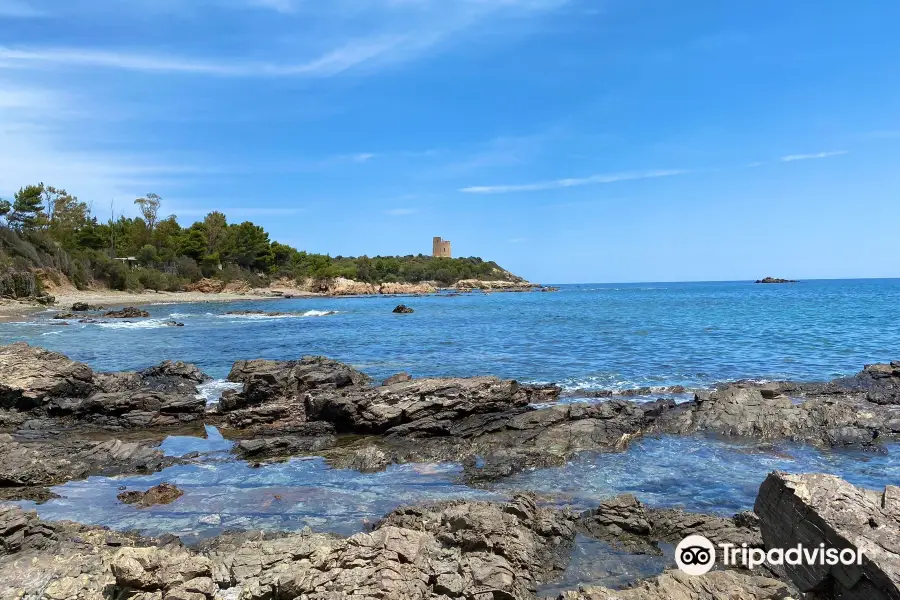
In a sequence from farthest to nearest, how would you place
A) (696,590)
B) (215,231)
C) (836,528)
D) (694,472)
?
(215,231)
(694,472)
(696,590)
(836,528)

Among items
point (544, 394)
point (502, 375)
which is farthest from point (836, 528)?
point (502, 375)

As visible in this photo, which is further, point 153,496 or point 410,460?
point 410,460

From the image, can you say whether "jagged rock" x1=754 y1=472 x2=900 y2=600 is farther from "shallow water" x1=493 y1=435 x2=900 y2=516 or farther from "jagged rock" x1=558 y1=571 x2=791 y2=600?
"shallow water" x1=493 y1=435 x2=900 y2=516

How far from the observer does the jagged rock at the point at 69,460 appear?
872cm

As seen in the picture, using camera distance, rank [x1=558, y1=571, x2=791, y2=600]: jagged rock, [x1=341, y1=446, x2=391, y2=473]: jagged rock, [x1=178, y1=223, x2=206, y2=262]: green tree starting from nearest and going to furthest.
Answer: [x1=558, y1=571, x2=791, y2=600]: jagged rock
[x1=341, y1=446, x2=391, y2=473]: jagged rock
[x1=178, y1=223, x2=206, y2=262]: green tree

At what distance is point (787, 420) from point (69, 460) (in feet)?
45.4

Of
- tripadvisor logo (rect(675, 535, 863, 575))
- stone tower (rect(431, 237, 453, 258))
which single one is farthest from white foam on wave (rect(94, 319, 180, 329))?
stone tower (rect(431, 237, 453, 258))

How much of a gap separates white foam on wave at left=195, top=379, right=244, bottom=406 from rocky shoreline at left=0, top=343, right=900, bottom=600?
14.6 inches

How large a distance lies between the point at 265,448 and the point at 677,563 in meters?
7.69

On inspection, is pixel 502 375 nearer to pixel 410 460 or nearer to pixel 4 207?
pixel 410 460

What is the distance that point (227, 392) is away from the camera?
48.0ft

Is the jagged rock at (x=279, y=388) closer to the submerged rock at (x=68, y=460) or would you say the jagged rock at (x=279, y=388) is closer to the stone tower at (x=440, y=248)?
the submerged rock at (x=68, y=460)

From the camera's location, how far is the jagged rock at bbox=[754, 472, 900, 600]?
3344 millimetres

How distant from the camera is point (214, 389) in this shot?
16500 mm
